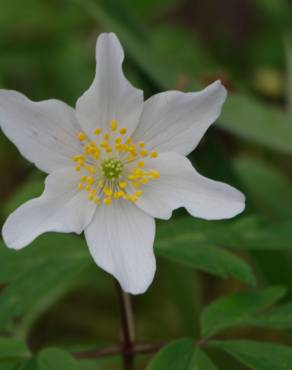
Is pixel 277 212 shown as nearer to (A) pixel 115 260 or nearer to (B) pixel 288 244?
(B) pixel 288 244

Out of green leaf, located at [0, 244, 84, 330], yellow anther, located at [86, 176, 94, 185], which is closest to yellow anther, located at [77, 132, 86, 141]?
yellow anther, located at [86, 176, 94, 185]

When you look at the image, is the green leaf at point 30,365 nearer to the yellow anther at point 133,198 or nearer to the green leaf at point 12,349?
the green leaf at point 12,349

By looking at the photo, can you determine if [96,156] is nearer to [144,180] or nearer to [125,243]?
[144,180]

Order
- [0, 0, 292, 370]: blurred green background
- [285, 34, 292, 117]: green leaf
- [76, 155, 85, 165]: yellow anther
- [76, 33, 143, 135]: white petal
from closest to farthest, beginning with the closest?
[76, 33, 143, 135]: white petal
[76, 155, 85, 165]: yellow anther
[0, 0, 292, 370]: blurred green background
[285, 34, 292, 117]: green leaf

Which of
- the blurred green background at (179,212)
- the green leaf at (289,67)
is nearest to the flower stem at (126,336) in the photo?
the blurred green background at (179,212)

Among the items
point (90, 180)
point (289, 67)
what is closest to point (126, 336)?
point (90, 180)

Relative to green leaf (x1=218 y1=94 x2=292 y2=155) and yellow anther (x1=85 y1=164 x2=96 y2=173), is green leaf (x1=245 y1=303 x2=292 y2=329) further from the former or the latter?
green leaf (x1=218 y1=94 x2=292 y2=155)
